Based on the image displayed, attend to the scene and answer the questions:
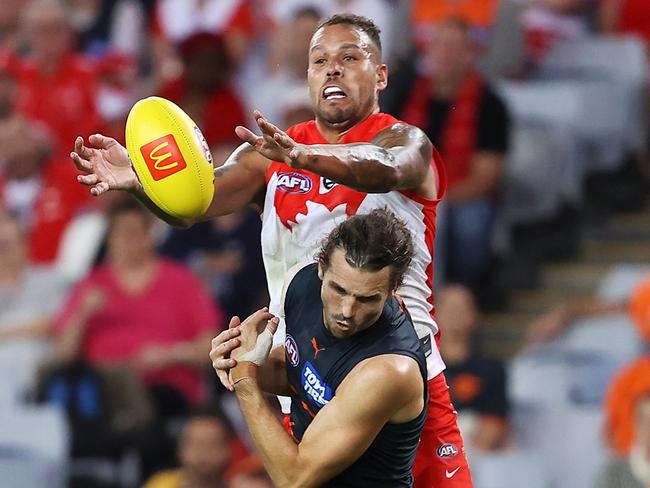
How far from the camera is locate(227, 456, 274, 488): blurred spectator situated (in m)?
6.87

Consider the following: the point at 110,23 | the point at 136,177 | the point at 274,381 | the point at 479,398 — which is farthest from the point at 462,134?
the point at 136,177

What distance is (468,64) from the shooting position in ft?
26.2

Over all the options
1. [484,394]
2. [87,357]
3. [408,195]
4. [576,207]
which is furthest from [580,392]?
[408,195]

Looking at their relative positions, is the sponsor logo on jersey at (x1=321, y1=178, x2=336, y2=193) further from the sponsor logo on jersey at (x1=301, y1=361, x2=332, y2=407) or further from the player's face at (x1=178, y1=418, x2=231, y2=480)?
the player's face at (x1=178, y1=418, x2=231, y2=480)

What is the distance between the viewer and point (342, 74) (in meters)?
4.43

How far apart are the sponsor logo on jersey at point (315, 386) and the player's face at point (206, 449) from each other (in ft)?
9.36

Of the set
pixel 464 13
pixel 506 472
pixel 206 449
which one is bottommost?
pixel 506 472

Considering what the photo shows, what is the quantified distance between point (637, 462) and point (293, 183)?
2903mm

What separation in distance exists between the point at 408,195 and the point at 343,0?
414cm

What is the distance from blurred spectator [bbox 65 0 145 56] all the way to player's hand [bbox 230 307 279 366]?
5.66 metres

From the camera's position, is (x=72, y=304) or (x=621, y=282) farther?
(x=72, y=304)

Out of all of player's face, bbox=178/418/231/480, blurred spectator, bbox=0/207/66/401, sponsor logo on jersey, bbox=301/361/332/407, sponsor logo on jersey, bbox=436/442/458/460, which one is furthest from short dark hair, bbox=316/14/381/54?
blurred spectator, bbox=0/207/66/401

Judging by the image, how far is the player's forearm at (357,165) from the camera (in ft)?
12.7

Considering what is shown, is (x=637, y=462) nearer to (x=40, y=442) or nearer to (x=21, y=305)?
(x=40, y=442)
